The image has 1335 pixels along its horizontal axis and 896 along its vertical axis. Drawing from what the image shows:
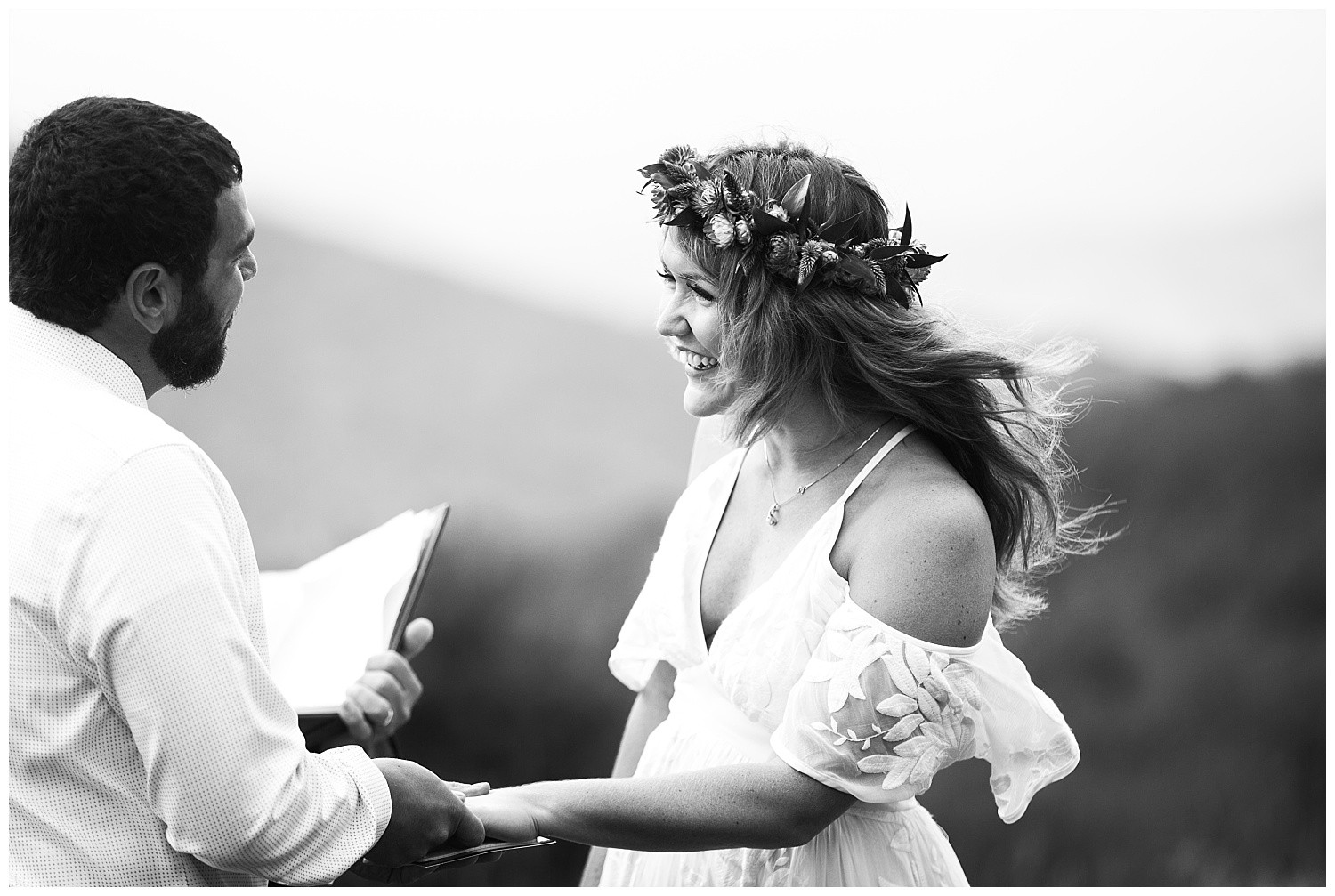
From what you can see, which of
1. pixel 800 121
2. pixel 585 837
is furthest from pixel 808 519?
pixel 800 121

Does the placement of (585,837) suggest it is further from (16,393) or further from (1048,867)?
(1048,867)

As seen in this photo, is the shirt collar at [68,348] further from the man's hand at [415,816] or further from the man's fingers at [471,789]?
the man's fingers at [471,789]

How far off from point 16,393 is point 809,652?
1048 millimetres

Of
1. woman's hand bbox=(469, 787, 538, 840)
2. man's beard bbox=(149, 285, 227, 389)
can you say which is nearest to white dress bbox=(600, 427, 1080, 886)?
woman's hand bbox=(469, 787, 538, 840)

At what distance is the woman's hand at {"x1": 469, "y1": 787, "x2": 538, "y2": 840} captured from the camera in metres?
1.51

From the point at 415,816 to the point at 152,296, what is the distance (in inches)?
27.2

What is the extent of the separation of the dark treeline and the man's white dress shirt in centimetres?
296

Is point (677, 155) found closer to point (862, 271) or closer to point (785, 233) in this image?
point (785, 233)

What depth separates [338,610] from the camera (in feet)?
6.54

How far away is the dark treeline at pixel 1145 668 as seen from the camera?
4055mm

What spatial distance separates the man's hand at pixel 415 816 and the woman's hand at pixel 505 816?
61 mm

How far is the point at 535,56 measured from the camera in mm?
3949

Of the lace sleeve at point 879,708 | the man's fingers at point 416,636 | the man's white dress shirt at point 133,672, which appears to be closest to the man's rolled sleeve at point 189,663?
the man's white dress shirt at point 133,672

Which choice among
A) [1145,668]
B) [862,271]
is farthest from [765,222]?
[1145,668]
